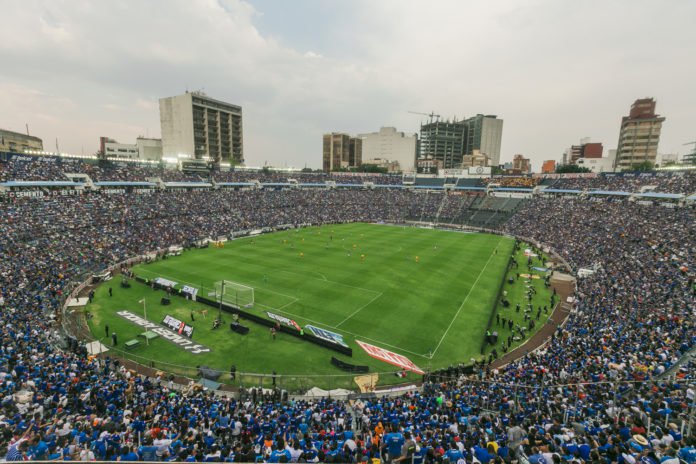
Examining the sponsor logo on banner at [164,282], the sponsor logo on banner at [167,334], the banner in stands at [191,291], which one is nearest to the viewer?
the sponsor logo on banner at [167,334]

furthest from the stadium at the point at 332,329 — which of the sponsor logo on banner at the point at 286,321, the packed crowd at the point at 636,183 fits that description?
the packed crowd at the point at 636,183

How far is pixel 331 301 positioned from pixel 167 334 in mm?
15203

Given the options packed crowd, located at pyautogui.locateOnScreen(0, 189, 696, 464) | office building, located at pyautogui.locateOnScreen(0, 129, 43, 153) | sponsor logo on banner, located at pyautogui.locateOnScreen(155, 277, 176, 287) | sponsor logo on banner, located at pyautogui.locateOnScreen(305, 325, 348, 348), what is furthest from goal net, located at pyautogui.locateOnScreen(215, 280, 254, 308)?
office building, located at pyautogui.locateOnScreen(0, 129, 43, 153)

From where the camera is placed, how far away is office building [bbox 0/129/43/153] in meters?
128

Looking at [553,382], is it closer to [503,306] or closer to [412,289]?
[503,306]

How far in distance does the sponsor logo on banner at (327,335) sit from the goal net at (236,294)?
8.63 m

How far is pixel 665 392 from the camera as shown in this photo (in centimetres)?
1377

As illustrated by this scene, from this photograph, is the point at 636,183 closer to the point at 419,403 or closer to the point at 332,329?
the point at 332,329

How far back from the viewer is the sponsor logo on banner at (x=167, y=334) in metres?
25.4

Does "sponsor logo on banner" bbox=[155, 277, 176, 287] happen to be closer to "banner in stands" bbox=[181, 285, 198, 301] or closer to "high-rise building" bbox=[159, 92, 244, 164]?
"banner in stands" bbox=[181, 285, 198, 301]

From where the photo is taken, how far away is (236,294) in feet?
110

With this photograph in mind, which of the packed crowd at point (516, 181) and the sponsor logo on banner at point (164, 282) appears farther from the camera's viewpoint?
the packed crowd at point (516, 181)

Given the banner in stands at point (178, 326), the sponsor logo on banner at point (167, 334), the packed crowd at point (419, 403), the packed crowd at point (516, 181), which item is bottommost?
the sponsor logo on banner at point (167, 334)

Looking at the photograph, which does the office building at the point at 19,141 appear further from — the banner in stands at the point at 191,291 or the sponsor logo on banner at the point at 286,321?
the sponsor logo on banner at the point at 286,321
